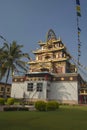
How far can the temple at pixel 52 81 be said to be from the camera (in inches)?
2077

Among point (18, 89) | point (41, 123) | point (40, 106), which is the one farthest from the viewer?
point (18, 89)

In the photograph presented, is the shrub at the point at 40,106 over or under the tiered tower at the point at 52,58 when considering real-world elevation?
under

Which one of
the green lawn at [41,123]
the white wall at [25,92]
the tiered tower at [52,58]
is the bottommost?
the green lawn at [41,123]

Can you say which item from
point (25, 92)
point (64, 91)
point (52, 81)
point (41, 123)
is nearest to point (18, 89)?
point (25, 92)

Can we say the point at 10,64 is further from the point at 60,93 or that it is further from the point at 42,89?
the point at 60,93

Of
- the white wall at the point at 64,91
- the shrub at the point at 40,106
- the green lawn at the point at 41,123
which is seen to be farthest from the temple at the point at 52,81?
the green lawn at the point at 41,123

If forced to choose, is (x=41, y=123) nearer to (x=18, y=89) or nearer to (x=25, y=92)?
(x=25, y=92)

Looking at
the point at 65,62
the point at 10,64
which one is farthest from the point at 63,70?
the point at 10,64

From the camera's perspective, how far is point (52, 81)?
5578 cm

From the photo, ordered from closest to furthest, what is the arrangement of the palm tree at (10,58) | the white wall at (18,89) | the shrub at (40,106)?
the shrub at (40,106), the palm tree at (10,58), the white wall at (18,89)

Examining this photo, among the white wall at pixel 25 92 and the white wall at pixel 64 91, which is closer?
the white wall at pixel 64 91

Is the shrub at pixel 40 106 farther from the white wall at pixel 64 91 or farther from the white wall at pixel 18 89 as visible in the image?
the white wall at pixel 18 89

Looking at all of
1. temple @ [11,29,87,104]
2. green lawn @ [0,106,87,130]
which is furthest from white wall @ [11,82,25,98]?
green lawn @ [0,106,87,130]

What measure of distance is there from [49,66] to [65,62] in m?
6.16
